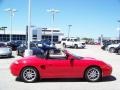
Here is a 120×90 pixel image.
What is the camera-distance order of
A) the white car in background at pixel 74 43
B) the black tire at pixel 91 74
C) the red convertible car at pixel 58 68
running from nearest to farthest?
the red convertible car at pixel 58 68 < the black tire at pixel 91 74 < the white car in background at pixel 74 43

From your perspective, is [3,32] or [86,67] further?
[3,32]

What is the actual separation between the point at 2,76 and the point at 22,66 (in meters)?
1.88

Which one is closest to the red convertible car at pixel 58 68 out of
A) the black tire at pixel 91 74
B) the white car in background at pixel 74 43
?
the black tire at pixel 91 74

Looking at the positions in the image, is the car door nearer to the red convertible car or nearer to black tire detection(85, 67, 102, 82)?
the red convertible car

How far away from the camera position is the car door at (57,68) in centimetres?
1078

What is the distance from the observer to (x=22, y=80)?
1091 centimetres

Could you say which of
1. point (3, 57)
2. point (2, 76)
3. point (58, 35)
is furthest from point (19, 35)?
point (2, 76)

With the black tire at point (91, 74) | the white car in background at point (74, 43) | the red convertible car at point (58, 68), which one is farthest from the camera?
the white car in background at point (74, 43)

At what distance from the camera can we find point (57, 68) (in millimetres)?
Result: 10789

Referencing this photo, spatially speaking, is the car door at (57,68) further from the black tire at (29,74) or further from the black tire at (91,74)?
the black tire at (91,74)

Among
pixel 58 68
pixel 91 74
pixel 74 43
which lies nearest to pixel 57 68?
pixel 58 68

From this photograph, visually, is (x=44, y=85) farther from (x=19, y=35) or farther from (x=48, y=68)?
(x=19, y=35)

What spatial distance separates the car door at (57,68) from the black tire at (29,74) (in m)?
0.48

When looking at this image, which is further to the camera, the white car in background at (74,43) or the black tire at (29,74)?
the white car in background at (74,43)
